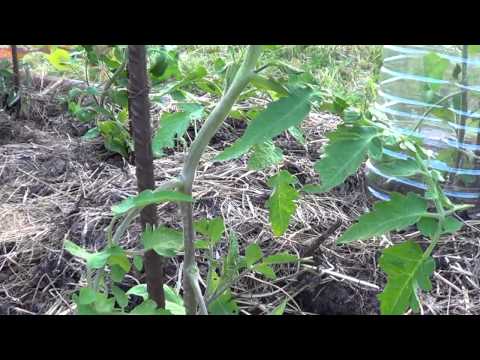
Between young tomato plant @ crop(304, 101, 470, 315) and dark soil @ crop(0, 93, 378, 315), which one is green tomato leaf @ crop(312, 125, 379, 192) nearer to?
young tomato plant @ crop(304, 101, 470, 315)

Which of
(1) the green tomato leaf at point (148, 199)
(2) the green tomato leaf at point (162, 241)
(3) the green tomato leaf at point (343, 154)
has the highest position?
(3) the green tomato leaf at point (343, 154)

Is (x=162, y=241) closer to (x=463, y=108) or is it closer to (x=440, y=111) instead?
(x=440, y=111)

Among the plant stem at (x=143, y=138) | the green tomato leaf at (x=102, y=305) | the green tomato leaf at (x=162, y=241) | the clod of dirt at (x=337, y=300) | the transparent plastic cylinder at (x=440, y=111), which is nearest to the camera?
the green tomato leaf at (x=102, y=305)

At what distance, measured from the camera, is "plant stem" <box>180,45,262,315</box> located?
87 centimetres

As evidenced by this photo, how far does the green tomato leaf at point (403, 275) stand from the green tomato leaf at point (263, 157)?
1.01 ft

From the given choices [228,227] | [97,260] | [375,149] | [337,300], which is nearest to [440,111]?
[337,300]

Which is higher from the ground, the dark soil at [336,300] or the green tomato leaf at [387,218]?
the green tomato leaf at [387,218]

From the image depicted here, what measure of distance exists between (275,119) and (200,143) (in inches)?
6.5

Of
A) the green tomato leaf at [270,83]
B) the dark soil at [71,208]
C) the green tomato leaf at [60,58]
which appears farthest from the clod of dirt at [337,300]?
the green tomato leaf at [60,58]

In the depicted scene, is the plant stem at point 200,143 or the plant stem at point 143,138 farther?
the plant stem at point 143,138

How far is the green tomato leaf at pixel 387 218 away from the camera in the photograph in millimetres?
812

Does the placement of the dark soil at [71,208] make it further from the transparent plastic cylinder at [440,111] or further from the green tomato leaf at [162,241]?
the green tomato leaf at [162,241]

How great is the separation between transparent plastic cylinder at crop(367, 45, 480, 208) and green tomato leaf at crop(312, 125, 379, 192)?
2.62 ft

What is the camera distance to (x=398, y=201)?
82 cm
